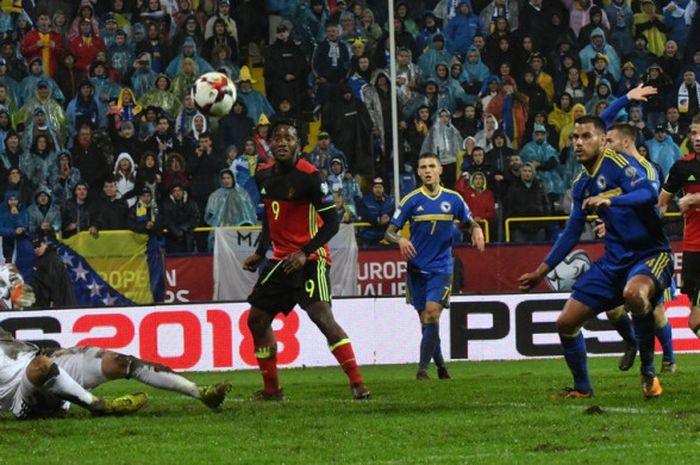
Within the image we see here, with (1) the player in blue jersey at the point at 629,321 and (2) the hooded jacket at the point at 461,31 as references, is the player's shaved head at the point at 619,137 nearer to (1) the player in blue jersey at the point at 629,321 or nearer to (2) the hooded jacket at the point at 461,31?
(1) the player in blue jersey at the point at 629,321

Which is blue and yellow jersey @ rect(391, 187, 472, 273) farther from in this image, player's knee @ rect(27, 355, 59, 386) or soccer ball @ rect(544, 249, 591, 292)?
player's knee @ rect(27, 355, 59, 386)

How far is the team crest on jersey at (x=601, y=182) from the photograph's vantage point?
37.3ft

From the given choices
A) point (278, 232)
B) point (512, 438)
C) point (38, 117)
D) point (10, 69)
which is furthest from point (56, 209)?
point (512, 438)

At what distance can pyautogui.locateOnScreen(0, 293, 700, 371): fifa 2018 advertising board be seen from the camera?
728 inches

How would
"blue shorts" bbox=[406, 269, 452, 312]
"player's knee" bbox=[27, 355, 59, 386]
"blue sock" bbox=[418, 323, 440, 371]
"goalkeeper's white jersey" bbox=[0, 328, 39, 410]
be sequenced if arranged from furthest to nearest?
"blue shorts" bbox=[406, 269, 452, 312] → "blue sock" bbox=[418, 323, 440, 371] → "goalkeeper's white jersey" bbox=[0, 328, 39, 410] → "player's knee" bbox=[27, 355, 59, 386]

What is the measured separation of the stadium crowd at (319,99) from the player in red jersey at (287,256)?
9102mm

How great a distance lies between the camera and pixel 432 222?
1591cm

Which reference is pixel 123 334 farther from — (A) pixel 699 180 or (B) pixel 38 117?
(A) pixel 699 180

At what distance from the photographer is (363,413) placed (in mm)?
10891

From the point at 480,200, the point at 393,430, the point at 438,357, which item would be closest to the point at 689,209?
the point at 438,357

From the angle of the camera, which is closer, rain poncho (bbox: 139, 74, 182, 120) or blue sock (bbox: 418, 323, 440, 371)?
blue sock (bbox: 418, 323, 440, 371)

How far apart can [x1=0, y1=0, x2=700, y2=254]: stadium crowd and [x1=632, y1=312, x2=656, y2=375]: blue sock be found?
34.2 feet

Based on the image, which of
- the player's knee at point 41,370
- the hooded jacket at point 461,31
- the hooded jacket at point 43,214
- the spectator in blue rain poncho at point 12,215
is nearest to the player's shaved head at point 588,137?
the player's knee at point 41,370

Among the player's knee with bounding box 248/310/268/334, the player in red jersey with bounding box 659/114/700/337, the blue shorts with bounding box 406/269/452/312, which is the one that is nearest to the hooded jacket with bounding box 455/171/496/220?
the blue shorts with bounding box 406/269/452/312
